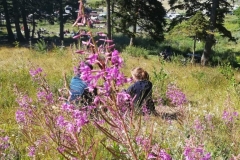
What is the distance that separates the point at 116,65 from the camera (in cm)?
160

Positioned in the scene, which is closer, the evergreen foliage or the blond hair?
the blond hair

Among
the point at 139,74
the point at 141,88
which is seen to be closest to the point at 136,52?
the point at 139,74

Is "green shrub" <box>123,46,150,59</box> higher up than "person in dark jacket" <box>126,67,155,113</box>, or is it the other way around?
"person in dark jacket" <box>126,67,155,113</box>

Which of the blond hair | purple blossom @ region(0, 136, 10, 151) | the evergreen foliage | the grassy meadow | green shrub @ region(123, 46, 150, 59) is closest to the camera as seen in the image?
the grassy meadow

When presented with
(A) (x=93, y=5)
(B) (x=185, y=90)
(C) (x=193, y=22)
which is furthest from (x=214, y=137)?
(A) (x=93, y=5)

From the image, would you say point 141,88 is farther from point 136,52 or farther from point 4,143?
point 136,52

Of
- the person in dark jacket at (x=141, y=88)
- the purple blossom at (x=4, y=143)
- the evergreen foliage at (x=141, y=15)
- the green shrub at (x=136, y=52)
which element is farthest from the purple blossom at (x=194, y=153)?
the evergreen foliage at (x=141, y=15)

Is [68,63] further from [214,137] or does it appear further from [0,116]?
[214,137]

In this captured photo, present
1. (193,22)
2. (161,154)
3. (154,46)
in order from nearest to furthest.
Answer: (161,154) < (193,22) < (154,46)

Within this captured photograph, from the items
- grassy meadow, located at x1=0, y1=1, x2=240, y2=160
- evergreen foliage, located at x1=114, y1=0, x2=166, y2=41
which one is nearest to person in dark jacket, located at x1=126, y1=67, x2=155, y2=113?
grassy meadow, located at x1=0, y1=1, x2=240, y2=160

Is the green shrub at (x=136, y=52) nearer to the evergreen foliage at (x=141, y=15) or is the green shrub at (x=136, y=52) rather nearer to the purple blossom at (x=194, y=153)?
the evergreen foliage at (x=141, y=15)

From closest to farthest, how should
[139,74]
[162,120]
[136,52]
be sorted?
1. [162,120]
2. [139,74]
3. [136,52]

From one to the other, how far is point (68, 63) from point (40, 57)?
277cm

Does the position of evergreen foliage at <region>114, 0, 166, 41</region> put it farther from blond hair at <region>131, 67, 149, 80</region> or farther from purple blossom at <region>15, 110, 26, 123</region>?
purple blossom at <region>15, 110, 26, 123</region>
